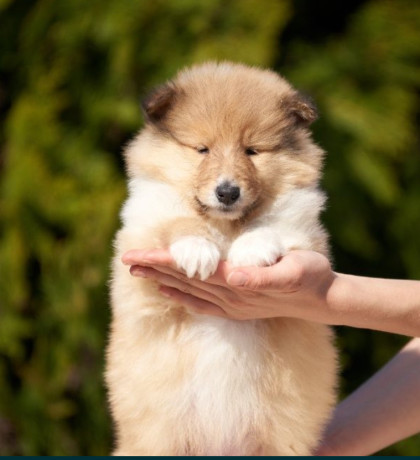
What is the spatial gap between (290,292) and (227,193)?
1.10 ft

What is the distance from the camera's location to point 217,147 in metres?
2.33

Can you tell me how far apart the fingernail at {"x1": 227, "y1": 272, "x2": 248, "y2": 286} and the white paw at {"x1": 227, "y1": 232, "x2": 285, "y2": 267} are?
2.6 inches

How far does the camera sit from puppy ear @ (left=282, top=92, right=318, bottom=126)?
2506 millimetres

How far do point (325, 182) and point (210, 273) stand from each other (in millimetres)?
2556

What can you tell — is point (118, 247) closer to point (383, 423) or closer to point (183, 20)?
point (383, 423)

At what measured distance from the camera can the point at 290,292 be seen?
7.11 feet

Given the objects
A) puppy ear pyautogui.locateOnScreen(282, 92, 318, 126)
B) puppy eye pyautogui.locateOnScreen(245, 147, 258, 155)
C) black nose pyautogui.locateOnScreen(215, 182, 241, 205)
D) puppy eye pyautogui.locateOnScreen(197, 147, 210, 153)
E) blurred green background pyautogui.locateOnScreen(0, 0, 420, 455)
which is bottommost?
blurred green background pyautogui.locateOnScreen(0, 0, 420, 455)

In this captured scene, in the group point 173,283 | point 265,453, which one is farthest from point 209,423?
point 173,283

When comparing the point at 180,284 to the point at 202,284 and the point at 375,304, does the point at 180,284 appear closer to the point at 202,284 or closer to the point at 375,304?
the point at 202,284

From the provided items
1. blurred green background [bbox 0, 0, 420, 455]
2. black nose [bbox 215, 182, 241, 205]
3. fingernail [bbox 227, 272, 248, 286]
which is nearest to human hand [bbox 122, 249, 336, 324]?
fingernail [bbox 227, 272, 248, 286]

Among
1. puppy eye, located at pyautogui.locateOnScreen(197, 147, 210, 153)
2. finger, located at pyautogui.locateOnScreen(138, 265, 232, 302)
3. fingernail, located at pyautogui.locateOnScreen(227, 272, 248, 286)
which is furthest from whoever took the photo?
puppy eye, located at pyautogui.locateOnScreen(197, 147, 210, 153)

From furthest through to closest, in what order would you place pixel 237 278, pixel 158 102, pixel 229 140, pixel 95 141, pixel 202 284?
pixel 95 141
pixel 158 102
pixel 229 140
pixel 202 284
pixel 237 278

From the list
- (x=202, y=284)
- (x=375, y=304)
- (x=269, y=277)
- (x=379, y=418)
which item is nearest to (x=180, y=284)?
(x=202, y=284)

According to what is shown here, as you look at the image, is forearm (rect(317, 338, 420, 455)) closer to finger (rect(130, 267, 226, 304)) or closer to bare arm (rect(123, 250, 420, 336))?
bare arm (rect(123, 250, 420, 336))
